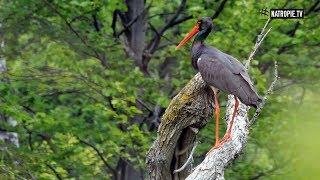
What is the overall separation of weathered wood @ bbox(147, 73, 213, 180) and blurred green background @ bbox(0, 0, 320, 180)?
3.30 m

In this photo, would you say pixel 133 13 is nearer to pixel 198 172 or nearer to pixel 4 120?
pixel 4 120

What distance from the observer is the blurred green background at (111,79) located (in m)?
9.17

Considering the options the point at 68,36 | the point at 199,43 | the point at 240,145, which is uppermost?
the point at 68,36

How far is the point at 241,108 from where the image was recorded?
546 centimetres

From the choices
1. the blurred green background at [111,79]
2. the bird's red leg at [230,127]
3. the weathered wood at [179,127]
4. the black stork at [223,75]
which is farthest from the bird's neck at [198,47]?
the blurred green background at [111,79]

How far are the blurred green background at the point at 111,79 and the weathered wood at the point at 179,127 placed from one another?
3.30 metres

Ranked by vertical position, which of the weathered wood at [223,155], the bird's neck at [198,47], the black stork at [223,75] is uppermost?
the bird's neck at [198,47]

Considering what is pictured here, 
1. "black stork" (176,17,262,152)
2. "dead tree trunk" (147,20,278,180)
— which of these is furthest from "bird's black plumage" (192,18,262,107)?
"dead tree trunk" (147,20,278,180)

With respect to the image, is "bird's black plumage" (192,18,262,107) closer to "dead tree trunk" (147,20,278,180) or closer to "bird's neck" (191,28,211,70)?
"bird's neck" (191,28,211,70)

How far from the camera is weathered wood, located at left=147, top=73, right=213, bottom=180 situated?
5109 millimetres

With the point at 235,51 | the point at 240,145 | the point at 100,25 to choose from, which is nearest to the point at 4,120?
the point at 100,25

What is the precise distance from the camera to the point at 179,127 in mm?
5180

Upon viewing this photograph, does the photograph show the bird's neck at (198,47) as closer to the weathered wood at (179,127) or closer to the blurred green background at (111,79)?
the weathered wood at (179,127)

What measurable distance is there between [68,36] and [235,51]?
9.09 ft
